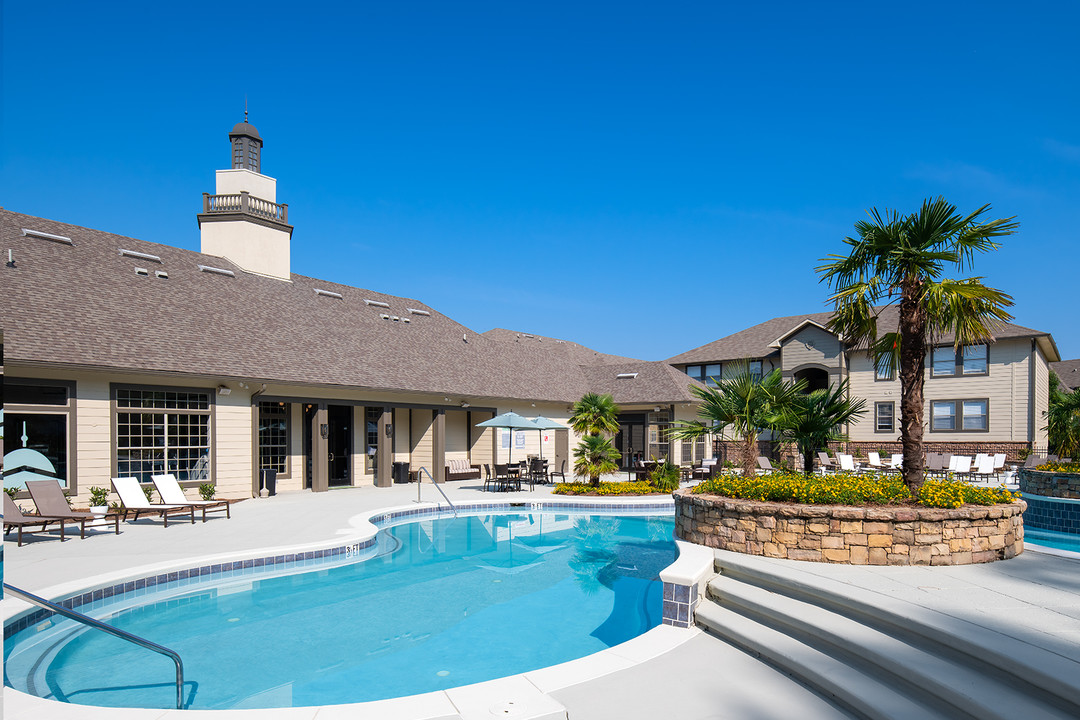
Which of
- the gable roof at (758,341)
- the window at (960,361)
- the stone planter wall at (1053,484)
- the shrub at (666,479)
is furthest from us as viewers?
the gable roof at (758,341)

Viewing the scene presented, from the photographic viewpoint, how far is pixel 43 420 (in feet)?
43.0

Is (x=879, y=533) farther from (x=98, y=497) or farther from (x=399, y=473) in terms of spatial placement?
(x=399, y=473)

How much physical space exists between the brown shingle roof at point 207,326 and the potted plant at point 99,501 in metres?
2.66

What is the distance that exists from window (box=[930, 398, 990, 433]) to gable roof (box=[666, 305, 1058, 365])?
435cm

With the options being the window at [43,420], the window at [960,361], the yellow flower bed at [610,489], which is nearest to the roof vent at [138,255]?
the window at [43,420]

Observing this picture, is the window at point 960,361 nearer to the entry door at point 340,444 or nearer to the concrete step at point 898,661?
the entry door at point 340,444

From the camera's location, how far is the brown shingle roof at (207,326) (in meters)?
13.8

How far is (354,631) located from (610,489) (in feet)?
36.9

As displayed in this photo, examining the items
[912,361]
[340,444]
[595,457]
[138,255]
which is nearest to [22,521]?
[138,255]

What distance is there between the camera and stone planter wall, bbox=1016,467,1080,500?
43.2ft

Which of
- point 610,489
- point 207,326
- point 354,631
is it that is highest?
point 207,326

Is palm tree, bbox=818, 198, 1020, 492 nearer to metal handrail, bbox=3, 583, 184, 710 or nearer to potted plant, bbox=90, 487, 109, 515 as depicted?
metal handrail, bbox=3, 583, 184, 710

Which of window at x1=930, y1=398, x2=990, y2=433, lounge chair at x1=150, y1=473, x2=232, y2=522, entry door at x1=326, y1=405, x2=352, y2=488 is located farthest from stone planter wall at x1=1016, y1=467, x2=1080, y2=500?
entry door at x1=326, y1=405, x2=352, y2=488

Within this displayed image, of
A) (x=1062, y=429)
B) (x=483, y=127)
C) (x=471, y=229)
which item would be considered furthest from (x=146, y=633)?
(x=1062, y=429)
